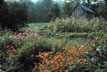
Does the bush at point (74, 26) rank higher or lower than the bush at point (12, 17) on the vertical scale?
lower

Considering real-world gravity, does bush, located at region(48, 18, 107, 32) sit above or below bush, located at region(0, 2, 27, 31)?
below

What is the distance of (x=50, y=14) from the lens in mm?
48594

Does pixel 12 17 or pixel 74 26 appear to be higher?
pixel 12 17

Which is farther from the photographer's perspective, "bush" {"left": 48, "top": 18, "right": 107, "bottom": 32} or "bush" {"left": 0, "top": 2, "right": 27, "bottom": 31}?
"bush" {"left": 48, "top": 18, "right": 107, "bottom": 32}

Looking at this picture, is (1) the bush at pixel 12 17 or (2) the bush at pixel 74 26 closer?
(1) the bush at pixel 12 17

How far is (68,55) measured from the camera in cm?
753

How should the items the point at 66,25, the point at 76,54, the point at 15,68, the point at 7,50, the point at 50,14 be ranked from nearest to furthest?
1. the point at 76,54
2. the point at 15,68
3. the point at 7,50
4. the point at 66,25
5. the point at 50,14

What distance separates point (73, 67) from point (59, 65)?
0.38 m

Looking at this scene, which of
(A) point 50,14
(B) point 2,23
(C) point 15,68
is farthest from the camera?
(A) point 50,14

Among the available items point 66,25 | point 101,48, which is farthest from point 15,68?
point 66,25

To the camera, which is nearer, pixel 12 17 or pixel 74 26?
pixel 12 17

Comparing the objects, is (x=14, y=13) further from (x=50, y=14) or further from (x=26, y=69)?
(x=50, y=14)

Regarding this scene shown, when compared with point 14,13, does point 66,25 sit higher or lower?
lower

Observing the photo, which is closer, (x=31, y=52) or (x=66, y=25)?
(x=31, y=52)
